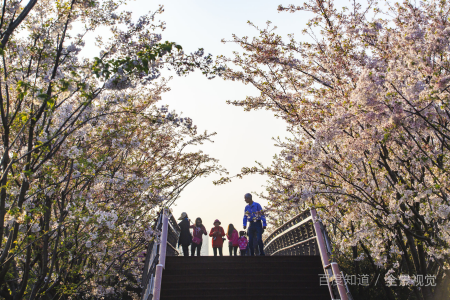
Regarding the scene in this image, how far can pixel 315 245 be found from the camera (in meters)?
7.77

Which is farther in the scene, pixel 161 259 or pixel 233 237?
pixel 233 237

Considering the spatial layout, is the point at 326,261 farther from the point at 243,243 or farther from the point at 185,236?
the point at 243,243

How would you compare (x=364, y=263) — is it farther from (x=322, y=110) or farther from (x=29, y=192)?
(x=29, y=192)

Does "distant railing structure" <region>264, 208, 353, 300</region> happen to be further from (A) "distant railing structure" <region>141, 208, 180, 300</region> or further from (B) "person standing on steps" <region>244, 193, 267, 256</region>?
(A) "distant railing structure" <region>141, 208, 180, 300</region>

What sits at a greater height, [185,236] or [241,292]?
[185,236]

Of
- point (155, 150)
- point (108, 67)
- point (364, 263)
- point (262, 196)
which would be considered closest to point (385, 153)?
point (108, 67)

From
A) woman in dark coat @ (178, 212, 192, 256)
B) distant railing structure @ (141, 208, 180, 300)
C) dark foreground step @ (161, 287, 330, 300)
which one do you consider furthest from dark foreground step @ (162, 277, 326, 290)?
woman in dark coat @ (178, 212, 192, 256)

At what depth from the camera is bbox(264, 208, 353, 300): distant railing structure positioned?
5.85 metres

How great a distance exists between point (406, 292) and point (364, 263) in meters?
1.28

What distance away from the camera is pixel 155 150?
10.6 m

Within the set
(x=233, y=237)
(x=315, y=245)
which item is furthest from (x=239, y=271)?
(x=233, y=237)

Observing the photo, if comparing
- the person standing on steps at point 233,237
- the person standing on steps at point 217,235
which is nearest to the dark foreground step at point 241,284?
the person standing on steps at point 217,235

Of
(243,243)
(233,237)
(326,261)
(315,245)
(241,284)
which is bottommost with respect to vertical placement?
(241,284)

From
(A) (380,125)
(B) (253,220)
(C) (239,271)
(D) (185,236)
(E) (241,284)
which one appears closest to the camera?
(A) (380,125)
